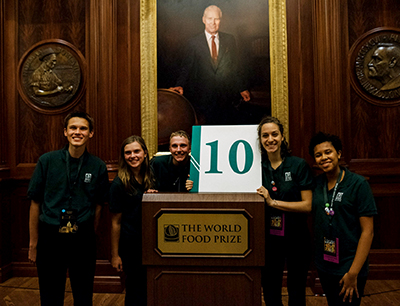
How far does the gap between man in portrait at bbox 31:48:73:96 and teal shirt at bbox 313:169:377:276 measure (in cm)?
277

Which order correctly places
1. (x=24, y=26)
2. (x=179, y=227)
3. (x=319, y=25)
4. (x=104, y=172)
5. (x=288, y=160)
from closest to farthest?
(x=179, y=227)
(x=288, y=160)
(x=104, y=172)
(x=319, y=25)
(x=24, y=26)

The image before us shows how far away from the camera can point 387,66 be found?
119 inches

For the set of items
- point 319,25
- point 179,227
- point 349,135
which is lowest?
point 179,227

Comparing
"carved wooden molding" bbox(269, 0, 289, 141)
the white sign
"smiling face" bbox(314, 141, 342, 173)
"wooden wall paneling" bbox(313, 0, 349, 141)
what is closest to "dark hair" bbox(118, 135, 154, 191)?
the white sign

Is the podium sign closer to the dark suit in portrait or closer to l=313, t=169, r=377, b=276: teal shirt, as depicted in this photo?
l=313, t=169, r=377, b=276: teal shirt

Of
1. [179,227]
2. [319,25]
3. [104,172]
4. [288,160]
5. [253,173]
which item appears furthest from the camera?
[319,25]

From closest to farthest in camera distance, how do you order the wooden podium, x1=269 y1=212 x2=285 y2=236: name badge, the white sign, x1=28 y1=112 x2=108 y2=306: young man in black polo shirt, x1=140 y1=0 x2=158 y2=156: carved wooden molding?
the wooden podium, the white sign, x1=269 y1=212 x2=285 y2=236: name badge, x1=28 y1=112 x2=108 y2=306: young man in black polo shirt, x1=140 y1=0 x2=158 y2=156: carved wooden molding

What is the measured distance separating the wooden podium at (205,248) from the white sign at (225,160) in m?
0.11

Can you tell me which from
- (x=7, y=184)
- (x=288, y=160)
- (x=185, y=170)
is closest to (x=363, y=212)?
(x=288, y=160)

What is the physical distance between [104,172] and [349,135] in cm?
234

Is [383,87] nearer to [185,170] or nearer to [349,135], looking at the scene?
[349,135]

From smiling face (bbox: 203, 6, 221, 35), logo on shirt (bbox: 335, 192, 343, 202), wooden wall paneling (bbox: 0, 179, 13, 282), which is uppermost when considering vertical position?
smiling face (bbox: 203, 6, 221, 35)

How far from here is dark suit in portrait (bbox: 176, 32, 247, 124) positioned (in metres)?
3.14

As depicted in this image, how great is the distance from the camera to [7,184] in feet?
10.4
